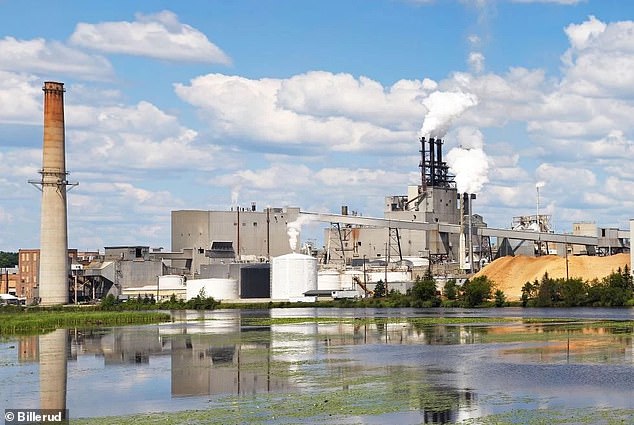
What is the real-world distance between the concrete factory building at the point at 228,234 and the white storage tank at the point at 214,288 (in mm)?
13431

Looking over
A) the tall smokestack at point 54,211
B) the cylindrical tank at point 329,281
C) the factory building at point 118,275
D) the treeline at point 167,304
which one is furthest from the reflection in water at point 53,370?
the factory building at point 118,275

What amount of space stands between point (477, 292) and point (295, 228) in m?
40.6

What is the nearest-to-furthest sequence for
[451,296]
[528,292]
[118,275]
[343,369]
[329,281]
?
[343,369] → [528,292] → [451,296] → [329,281] → [118,275]

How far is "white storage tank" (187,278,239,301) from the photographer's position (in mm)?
118375

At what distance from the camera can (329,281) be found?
121562 millimetres

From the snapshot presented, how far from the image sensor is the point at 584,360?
34.0 meters

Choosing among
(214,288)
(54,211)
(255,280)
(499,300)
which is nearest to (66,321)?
(54,211)

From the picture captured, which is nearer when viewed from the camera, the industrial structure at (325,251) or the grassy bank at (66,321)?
the grassy bank at (66,321)

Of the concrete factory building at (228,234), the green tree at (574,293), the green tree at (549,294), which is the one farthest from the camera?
the concrete factory building at (228,234)

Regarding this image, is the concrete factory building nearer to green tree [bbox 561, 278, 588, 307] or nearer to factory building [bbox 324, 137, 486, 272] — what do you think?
factory building [bbox 324, 137, 486, 272]

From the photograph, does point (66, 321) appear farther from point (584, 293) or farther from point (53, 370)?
point (584, 293)

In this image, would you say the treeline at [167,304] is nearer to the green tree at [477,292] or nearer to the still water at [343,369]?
the green tree at [477,292]

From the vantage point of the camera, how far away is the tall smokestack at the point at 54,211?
9862 cm

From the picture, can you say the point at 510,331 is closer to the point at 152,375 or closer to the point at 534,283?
the point at 152,375
